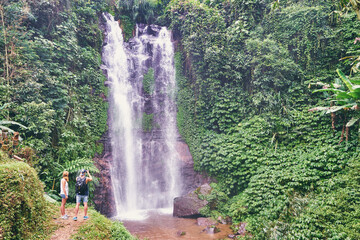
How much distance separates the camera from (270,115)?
10383mm

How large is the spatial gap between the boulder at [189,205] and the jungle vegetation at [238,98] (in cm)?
42

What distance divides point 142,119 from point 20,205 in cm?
942

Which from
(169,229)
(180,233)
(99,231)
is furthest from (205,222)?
(99,231)

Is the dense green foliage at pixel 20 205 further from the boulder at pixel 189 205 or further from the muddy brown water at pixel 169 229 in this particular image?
the boulder at pixel 189 205

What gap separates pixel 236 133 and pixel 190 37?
21.2 feet

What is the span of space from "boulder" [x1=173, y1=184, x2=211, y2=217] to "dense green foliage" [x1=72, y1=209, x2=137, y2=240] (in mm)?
4071

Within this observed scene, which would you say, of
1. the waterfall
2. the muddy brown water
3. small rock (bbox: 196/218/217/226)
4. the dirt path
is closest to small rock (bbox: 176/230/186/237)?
the muddy brown water

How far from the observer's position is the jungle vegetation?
6.86 m

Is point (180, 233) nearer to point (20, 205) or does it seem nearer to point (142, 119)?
point (20, 205)

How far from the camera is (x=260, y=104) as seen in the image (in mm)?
11211

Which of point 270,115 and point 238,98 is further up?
point 238,98

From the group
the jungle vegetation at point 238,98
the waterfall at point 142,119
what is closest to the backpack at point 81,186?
the jungle vegetation at point 238,98

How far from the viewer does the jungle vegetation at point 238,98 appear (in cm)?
686

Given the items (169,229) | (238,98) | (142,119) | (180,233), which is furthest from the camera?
(142,119)
